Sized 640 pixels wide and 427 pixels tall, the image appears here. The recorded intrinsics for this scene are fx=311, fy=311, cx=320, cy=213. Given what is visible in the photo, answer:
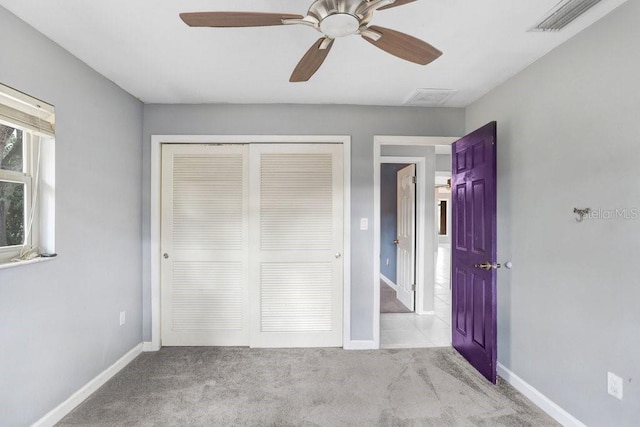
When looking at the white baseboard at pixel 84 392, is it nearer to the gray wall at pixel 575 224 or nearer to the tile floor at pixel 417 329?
the tile floor at pixel 417 329

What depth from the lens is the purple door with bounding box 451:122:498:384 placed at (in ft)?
7.65

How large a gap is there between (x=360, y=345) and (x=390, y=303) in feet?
5.68

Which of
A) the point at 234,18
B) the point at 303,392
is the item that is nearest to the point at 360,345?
the point at 303,392

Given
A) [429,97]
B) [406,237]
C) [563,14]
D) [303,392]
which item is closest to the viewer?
[563,14]

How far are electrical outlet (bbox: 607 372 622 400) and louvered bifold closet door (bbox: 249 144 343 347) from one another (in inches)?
75.4

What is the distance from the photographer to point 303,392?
7.47ft

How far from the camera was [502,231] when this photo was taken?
8.21 ft

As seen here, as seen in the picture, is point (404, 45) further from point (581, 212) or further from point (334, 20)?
point (581, 212)

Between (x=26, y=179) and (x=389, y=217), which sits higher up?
(x=26, y=179)

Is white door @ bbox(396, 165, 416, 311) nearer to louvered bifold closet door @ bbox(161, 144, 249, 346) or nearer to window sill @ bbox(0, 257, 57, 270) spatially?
louvered bifold closet door @ bbox(161, 144, 249, 346)

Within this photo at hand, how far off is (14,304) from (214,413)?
51.6 inches

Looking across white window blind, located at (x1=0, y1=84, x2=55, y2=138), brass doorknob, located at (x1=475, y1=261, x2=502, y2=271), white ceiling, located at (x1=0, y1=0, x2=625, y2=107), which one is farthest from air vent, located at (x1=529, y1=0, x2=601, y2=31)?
white window blind, located at (x1=0, y1=84, x2=55, y2=138)

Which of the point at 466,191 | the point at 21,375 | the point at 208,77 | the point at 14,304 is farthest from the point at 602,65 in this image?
the point at 21,375

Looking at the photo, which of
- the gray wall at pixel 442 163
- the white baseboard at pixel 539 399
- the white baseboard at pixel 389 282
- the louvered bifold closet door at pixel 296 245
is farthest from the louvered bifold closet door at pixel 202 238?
the gray wall at pixel 442 163
